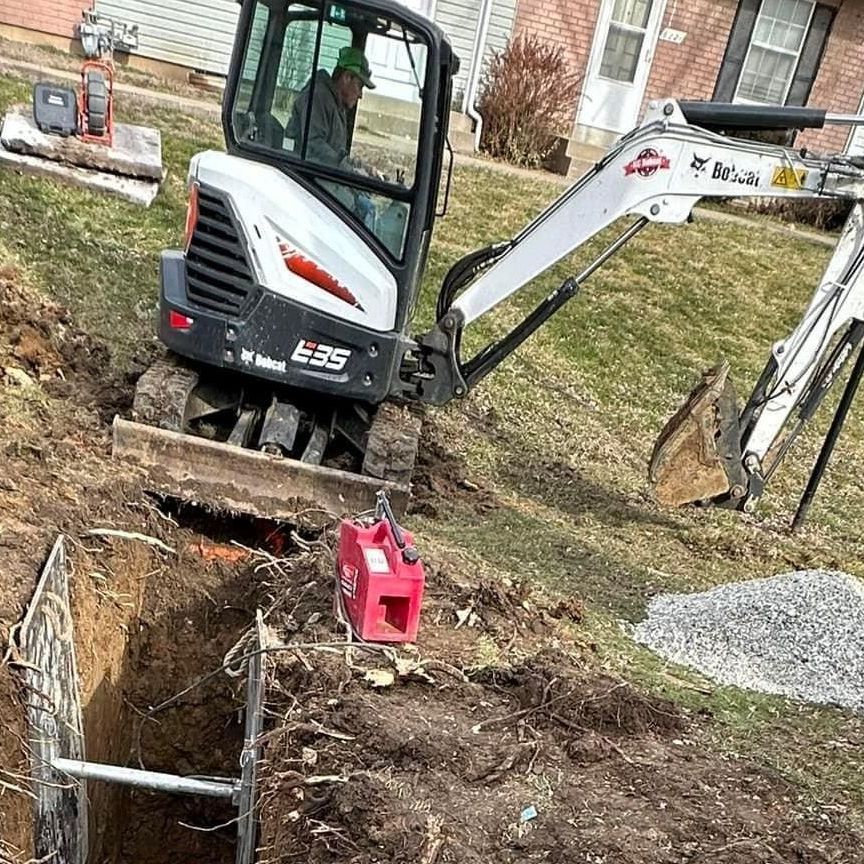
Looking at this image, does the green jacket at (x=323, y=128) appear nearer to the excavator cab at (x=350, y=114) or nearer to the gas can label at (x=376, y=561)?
the excavator cab at (x=350, y=114)

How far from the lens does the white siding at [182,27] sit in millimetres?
14500

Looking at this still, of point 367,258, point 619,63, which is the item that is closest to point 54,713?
point 367,258

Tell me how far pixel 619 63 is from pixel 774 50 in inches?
94.1

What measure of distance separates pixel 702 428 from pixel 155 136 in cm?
745

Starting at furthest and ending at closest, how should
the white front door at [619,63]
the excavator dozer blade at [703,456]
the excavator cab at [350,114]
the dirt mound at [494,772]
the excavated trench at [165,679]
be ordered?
the white front door at [619,63]
the excavator dozer blade at [703,456]
the excavator cab at [350,114]
the excavated trench at [165,679]
the dirt mound at [494,772]

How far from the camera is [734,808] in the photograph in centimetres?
382

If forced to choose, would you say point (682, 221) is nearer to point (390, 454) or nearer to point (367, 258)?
point (367, 258)

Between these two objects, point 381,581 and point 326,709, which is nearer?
point 326,709

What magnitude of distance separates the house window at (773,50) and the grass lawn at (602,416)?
4.14 metres

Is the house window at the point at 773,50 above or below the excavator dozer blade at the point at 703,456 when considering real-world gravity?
above

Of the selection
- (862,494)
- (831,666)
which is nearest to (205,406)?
(831,666)

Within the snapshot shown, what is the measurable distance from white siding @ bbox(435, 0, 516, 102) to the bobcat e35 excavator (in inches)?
397

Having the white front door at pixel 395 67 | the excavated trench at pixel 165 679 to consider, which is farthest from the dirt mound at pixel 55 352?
the white front door at pixel 395 67

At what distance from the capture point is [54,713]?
14.4 ft
